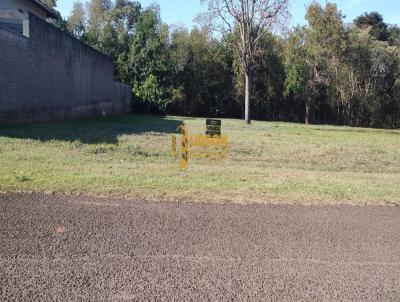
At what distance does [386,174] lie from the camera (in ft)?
36.5

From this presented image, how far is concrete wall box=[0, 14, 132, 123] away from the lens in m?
15.5

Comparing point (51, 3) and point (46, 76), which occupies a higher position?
point (51, 3)

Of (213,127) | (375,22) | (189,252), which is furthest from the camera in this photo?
(375,22)

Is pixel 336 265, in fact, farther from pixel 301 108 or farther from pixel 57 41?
pixel 301 108

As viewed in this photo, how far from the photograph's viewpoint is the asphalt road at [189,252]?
3.80m

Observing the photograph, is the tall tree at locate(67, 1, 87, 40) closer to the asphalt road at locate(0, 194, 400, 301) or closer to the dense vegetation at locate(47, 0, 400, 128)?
the dense vegetation at locate(47, 0, 400, 128)

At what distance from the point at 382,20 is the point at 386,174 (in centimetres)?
5737

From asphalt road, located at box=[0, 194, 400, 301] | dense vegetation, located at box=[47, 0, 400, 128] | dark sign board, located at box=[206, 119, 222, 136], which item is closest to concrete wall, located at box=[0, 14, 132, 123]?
dark sign board, located at box=[206, 119, 222, 136]

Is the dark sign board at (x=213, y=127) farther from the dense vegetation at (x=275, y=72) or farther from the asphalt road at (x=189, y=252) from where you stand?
the dense vegetation at (x=275, y=72)

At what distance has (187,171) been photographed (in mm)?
9438

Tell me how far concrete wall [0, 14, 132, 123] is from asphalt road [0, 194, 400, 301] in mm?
10437

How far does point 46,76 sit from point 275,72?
96.0ft

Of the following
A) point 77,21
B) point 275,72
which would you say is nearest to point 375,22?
point 275,72

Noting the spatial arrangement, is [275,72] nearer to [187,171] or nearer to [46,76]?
[46,76]
